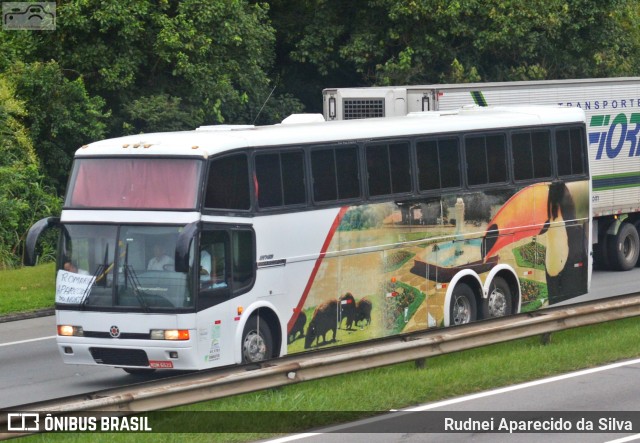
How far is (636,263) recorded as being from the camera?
1190 inches

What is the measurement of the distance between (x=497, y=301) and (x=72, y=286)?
7.48m

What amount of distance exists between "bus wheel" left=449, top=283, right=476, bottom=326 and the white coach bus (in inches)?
1.1

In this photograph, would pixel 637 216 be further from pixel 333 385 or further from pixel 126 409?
pixel 126 409

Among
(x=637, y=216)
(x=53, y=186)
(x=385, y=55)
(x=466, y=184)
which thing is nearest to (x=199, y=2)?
(x=53, y=186)

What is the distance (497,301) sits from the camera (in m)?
20.3

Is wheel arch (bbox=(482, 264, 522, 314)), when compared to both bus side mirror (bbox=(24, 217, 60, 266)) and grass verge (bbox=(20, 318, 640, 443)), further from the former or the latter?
bus side mirror (bbox=(24, 217, 60, 266))

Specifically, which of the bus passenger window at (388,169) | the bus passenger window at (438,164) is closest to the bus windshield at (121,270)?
the bus passenger window at (388,169)

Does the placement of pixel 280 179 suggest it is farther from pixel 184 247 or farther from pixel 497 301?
pixel 497 301

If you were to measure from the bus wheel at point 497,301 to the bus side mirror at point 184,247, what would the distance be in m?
6.52

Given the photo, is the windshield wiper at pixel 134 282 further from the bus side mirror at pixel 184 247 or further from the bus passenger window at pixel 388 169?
the bus passenger window at pixel 388 169

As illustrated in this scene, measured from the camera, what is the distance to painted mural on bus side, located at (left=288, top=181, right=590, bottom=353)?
1747 cm

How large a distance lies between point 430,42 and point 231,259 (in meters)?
23.6

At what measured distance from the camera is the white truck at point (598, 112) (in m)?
25.6

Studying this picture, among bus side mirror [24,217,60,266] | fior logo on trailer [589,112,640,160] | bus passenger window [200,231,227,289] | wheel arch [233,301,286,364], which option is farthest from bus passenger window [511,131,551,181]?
bus side mirror [24,217,60,266]
